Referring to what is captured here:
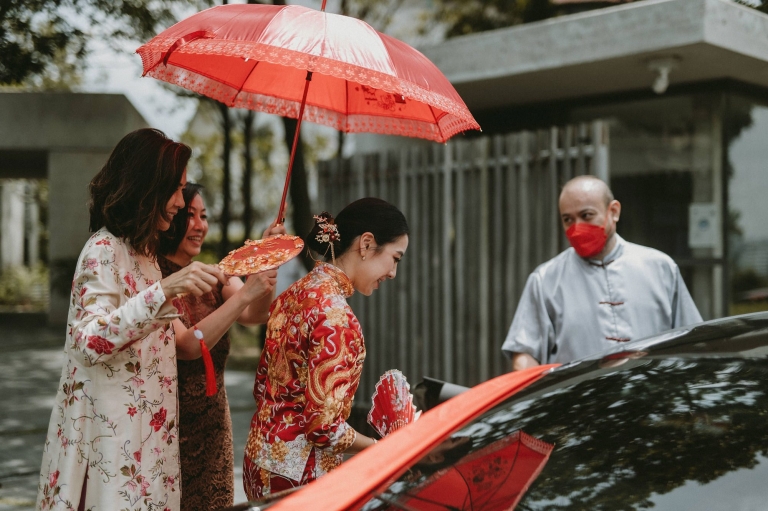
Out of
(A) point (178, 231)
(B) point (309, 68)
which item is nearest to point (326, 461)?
(B) point (309, 68)

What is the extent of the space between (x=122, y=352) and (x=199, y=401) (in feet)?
2.65

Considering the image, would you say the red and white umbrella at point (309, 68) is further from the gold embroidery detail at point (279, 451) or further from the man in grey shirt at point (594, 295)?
the gold embroidery detail at point (279, 451)

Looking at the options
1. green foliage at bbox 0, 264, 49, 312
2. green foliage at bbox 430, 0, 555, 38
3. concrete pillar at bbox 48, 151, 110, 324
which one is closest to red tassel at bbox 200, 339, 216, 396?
green foliage at bbox 430, 0, 555, 38

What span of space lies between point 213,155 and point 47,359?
12117mm

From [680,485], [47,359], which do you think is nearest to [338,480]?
[680,485]

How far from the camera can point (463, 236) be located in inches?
254

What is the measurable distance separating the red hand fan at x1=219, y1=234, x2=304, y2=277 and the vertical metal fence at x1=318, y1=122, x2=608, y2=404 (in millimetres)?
3387

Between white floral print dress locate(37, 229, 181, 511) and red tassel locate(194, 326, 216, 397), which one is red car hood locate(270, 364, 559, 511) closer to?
white floral print dress locate(37, 229, 181, 511)

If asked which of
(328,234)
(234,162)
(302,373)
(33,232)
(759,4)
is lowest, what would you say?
(302,373)

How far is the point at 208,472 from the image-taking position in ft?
10.3

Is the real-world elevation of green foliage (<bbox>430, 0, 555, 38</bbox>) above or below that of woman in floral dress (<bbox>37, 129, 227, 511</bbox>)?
above

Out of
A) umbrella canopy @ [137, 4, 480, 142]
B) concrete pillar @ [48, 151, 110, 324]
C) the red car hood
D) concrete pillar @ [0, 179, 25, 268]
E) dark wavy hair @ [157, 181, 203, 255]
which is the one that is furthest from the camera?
concrete pillar @ [0, 179, 25, 268]

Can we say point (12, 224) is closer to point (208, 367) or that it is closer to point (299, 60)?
point (208, 367)

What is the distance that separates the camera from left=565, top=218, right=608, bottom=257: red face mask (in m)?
3.44
